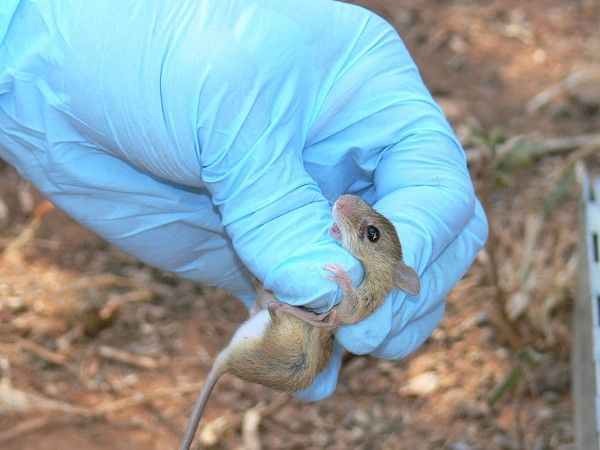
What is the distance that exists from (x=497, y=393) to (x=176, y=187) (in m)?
1.25

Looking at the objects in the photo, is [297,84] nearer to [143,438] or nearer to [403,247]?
[403,247]

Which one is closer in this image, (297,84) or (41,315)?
(297,84)

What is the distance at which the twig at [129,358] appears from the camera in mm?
3463

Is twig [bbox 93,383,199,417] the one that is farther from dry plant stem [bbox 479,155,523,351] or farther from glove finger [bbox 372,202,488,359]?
glove finger [bbox 372,202,488,359]

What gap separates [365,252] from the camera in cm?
213

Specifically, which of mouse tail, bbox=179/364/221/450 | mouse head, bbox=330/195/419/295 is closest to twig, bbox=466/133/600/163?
mouse head, bbox=330/195/419/295

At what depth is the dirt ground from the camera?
3191 millimetres

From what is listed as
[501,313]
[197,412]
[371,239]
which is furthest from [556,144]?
[197,412]

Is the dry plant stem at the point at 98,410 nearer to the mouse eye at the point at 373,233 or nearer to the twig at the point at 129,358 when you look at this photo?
the twig at the point at 129,358

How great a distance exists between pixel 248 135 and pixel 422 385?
149 centimetres

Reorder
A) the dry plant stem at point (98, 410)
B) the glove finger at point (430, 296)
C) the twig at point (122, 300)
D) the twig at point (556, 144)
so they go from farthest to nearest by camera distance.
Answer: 1. the twig at point (556, 144)
2. the twig at point (122, 300)
3. the dry plant stem at point (98, 410)
4. the glove finger at point (430, 296)

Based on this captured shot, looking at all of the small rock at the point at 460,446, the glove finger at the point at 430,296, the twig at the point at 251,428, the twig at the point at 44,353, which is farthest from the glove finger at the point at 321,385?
the twig at the point at 44,353

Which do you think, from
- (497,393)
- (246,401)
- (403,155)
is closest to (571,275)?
(497,393)

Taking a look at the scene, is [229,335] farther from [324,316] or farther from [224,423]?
→ [324,316]
